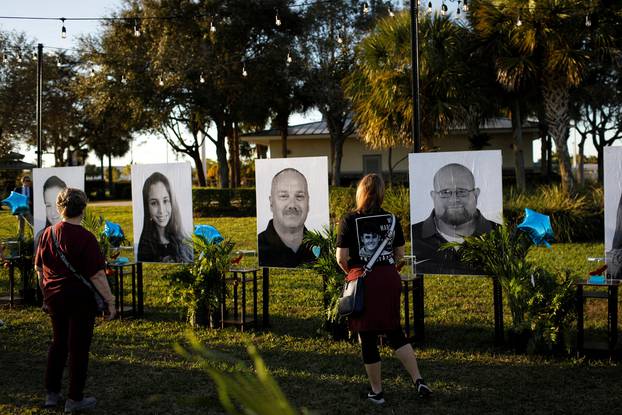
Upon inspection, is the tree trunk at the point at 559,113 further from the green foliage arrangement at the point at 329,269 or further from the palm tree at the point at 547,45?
the green foliage arrangement at the point at 329,269

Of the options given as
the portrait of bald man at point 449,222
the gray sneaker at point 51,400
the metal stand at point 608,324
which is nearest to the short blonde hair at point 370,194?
the metal stand at point 608,324

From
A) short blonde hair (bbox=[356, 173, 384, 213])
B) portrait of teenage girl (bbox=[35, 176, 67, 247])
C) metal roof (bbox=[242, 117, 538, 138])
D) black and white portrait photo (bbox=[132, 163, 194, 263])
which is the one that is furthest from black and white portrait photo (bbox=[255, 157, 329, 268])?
metal roof (bbox=[242, 117, 538, 138])

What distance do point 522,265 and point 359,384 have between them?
1940 millimetres

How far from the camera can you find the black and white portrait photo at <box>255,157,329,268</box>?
7203 mm

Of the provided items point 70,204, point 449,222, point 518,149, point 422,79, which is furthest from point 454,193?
point 518,149

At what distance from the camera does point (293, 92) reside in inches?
1101

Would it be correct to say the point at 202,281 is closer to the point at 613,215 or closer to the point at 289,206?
the point at 289,206

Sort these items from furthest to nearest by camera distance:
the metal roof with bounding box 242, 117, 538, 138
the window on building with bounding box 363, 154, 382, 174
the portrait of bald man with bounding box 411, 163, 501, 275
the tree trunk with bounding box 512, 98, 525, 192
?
the window on building with bounding box 363, 154, 382, 174 → the metal roof with bounding box 242, 117, 538, 138 → the tree trunk with bounding box 512, 98, 525, 192 → the portrait of bald man with bounding box 411, 163, 501, 275

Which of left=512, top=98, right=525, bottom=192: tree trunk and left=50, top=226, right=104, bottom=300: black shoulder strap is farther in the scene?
left=512, top=98, right=525, bottom=192: tree trunk

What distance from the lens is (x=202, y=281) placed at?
7.24m

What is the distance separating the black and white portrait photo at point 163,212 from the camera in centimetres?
790

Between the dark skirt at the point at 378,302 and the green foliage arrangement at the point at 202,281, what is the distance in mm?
2959

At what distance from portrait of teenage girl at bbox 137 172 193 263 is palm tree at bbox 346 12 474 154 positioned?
8.55 metres

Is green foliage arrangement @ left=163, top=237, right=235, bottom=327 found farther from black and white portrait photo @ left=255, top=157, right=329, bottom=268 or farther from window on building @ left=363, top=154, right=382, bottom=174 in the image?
window on building @ left=363, top=154, right=382, bottom=174
